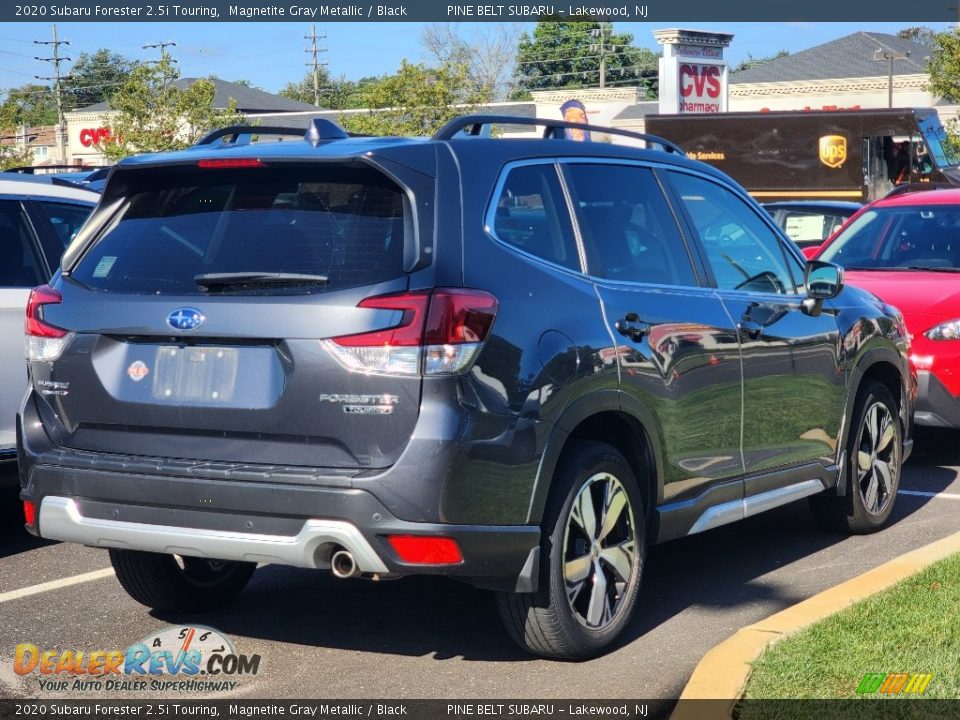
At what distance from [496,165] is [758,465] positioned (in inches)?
81.7

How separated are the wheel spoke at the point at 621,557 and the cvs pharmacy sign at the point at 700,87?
43.4 metres

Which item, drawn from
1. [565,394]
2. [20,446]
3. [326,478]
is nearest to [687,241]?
[565,394]

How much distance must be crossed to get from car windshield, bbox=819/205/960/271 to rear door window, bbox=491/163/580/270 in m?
5.50

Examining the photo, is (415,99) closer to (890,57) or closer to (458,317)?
(890,57)

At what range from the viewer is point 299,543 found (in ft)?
14.9

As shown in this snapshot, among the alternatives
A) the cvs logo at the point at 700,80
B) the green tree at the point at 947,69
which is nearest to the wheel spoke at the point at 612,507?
the green tree at the point at 947,69

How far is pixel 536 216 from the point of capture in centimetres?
525

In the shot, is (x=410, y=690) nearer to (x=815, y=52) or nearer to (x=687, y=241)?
(x=687, y=241)

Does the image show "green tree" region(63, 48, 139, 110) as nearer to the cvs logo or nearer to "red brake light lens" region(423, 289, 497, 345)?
the cvs logo

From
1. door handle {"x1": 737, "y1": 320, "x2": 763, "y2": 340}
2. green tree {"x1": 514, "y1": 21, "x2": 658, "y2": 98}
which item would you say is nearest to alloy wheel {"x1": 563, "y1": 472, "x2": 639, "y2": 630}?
door handle {"x1": 737, "y1": 320, "x2": 763, "y2": 340}

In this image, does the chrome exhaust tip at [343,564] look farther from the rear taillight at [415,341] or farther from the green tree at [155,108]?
the green tree at [155,108]

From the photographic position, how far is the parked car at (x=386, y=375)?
14.9ft

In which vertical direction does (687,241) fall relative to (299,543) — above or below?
above

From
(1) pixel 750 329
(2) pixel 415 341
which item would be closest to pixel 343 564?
(2) pixel 415 341
